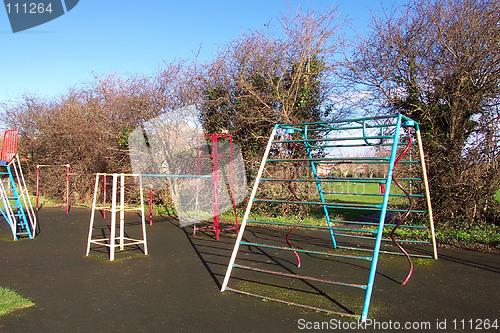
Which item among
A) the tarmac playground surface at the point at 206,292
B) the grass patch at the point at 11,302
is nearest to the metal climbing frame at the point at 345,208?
the tarmac playground surface at the point at 206,292

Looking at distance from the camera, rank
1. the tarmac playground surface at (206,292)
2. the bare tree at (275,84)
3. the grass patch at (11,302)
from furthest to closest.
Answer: the bare tree at (275,84) → the grass patch at (11,302) → the tarmac playground surface at (206,292)

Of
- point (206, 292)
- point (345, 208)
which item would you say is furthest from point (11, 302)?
point (345, 208)

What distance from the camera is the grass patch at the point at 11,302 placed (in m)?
3.25

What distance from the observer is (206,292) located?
375cm

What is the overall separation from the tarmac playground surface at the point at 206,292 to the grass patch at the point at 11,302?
0.28ft

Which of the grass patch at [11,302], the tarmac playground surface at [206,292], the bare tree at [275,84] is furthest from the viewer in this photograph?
the bare tree at [275,84]

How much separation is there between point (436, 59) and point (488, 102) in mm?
1160

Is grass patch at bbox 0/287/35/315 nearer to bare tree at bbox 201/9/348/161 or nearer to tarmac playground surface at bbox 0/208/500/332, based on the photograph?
tarmac playground surface at bbox 0/208/500/332

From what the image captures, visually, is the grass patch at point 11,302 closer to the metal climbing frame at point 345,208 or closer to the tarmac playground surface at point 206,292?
the tarmac playground surface at point 206,292

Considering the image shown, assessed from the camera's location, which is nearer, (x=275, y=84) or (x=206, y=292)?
(x=206, y=292)

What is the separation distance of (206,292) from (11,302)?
68.3 inches

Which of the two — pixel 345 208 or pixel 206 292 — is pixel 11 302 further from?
pixel 345 208

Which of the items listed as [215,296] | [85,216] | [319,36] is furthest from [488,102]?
[85,216]

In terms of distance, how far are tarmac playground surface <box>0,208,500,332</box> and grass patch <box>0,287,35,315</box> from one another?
0.28 feet
